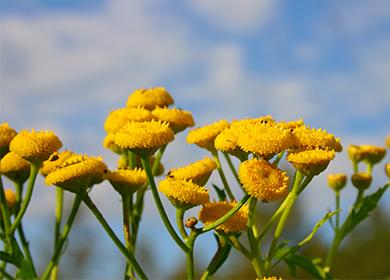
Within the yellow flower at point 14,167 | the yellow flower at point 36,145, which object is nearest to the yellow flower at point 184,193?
the yellow flower at point 36,145

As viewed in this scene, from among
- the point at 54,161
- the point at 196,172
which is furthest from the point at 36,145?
the point at 196,172

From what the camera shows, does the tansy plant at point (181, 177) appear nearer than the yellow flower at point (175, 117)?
Yes

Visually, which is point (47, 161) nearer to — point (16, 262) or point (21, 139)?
point (21, 139)

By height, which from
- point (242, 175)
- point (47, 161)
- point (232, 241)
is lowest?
point (232, 241)

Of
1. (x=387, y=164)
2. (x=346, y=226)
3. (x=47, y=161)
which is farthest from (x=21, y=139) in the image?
(x=387, y=164)

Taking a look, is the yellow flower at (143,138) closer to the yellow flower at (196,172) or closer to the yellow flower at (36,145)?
the yellow flower at (196,172)

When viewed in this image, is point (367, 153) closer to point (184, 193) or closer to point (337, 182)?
point (337, 182)

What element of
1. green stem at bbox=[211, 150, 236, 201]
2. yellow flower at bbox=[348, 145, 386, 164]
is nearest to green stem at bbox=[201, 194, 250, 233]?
green stem at bbox=[211, 150, 236, 201]
